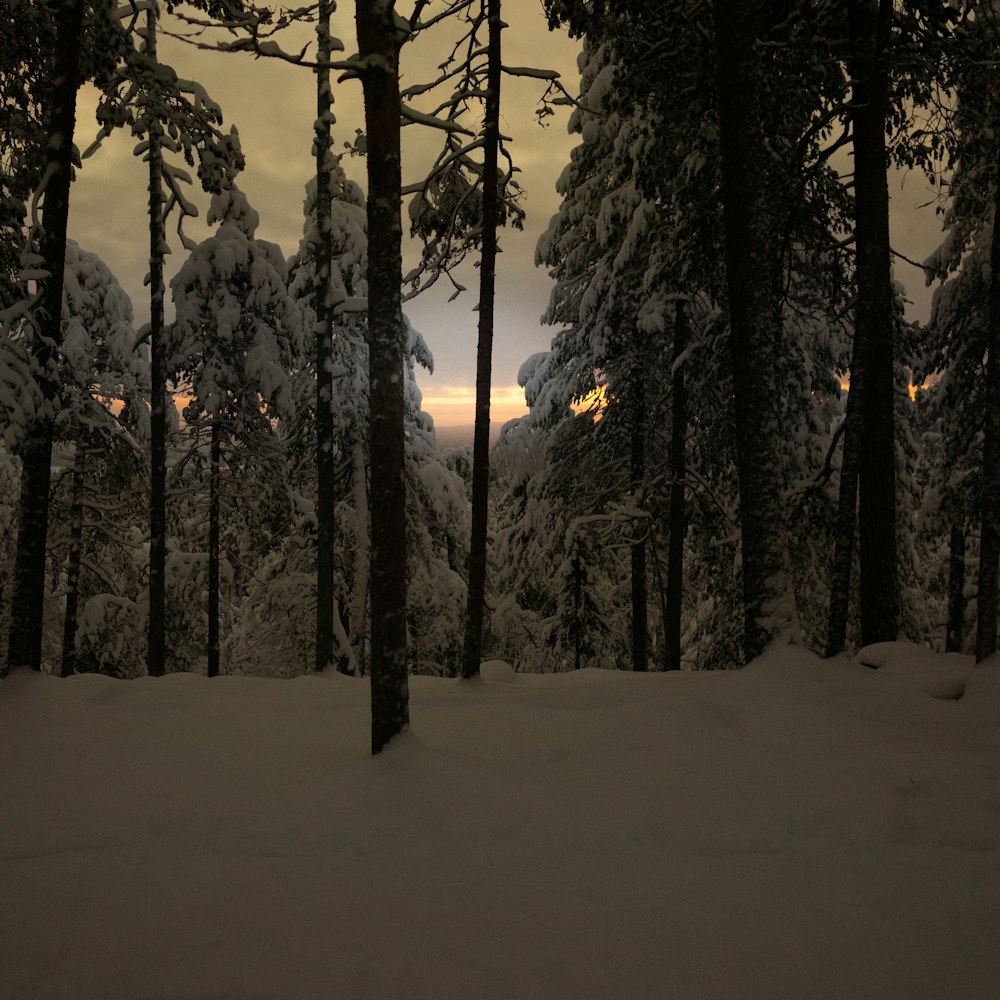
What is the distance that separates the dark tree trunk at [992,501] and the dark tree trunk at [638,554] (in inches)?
301

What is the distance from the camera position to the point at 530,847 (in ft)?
13.8

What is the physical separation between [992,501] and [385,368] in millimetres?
5947

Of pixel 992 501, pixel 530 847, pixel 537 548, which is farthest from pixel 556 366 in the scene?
pixel 530 847

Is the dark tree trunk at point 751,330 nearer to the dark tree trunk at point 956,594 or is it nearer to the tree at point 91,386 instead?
the dark tree trunk at point 956,594

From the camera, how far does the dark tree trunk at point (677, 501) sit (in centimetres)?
1339

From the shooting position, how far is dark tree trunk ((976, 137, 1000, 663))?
6.62m

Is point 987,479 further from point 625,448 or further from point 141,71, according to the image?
point 141,71

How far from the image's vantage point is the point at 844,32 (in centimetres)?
882

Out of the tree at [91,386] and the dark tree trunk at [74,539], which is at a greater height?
the tree at [91,386]

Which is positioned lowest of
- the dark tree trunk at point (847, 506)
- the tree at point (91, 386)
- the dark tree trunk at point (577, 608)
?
the dark tree trunk at point (577, 608)

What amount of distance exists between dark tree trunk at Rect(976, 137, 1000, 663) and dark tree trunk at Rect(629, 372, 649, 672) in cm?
766

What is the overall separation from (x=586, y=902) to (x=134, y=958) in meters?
2.11

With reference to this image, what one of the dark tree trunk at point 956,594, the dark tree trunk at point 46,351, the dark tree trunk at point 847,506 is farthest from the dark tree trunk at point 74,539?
the dark tree trunk at point 956,594

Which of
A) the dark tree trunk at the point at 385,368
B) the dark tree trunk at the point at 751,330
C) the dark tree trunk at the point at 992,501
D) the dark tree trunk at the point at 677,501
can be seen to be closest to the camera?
the dark tree trunk at the point at 385,368
